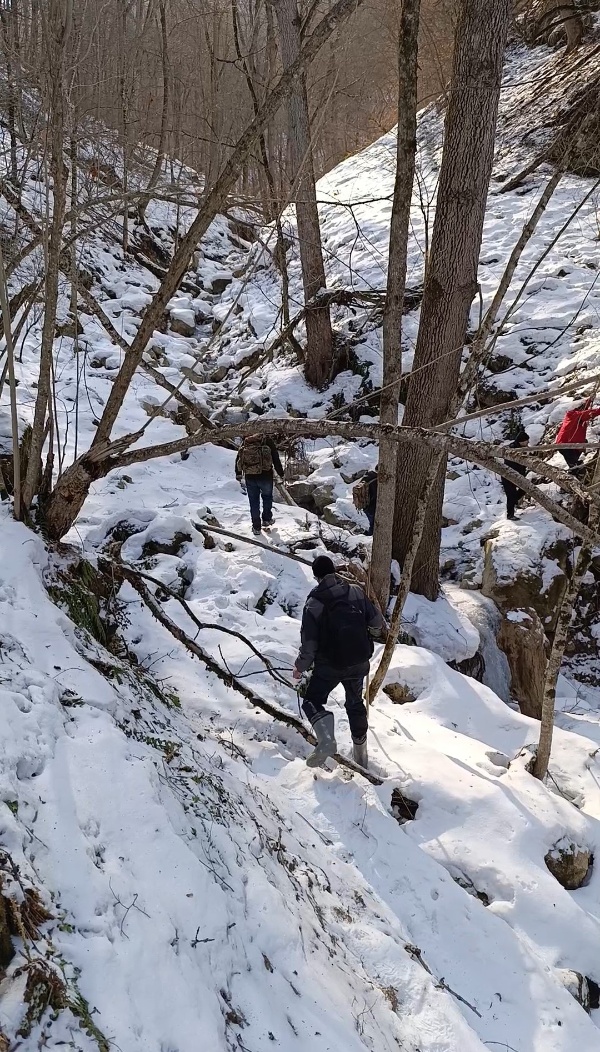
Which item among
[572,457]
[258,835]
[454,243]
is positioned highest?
[454,243]

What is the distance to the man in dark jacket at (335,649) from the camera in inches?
164

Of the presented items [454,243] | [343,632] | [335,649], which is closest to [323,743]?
[335,649]

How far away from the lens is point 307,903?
2.89m

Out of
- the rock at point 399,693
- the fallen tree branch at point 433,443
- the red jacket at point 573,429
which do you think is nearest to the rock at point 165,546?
the rock at point 399,693

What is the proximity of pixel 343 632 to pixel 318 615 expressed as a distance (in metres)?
0.21

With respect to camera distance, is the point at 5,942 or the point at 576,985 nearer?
the point at 5,942

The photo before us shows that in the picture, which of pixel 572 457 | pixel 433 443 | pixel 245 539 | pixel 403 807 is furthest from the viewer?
pixel 572 457

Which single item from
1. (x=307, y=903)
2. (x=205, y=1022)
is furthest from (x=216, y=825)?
(x=205, y=1022)

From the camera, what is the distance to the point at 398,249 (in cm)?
497

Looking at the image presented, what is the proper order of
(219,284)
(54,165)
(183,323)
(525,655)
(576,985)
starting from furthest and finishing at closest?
(219,284) < (183,323) < (525,655) < (54,165) < (576,985)

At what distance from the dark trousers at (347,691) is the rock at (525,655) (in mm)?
3190

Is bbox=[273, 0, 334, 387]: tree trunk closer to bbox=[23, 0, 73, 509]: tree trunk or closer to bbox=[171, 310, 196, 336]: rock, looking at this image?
bbox=[171, 310, 196, 336]: rock

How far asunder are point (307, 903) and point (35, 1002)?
1484 mm

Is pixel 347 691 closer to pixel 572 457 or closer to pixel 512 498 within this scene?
pixel 512 498
